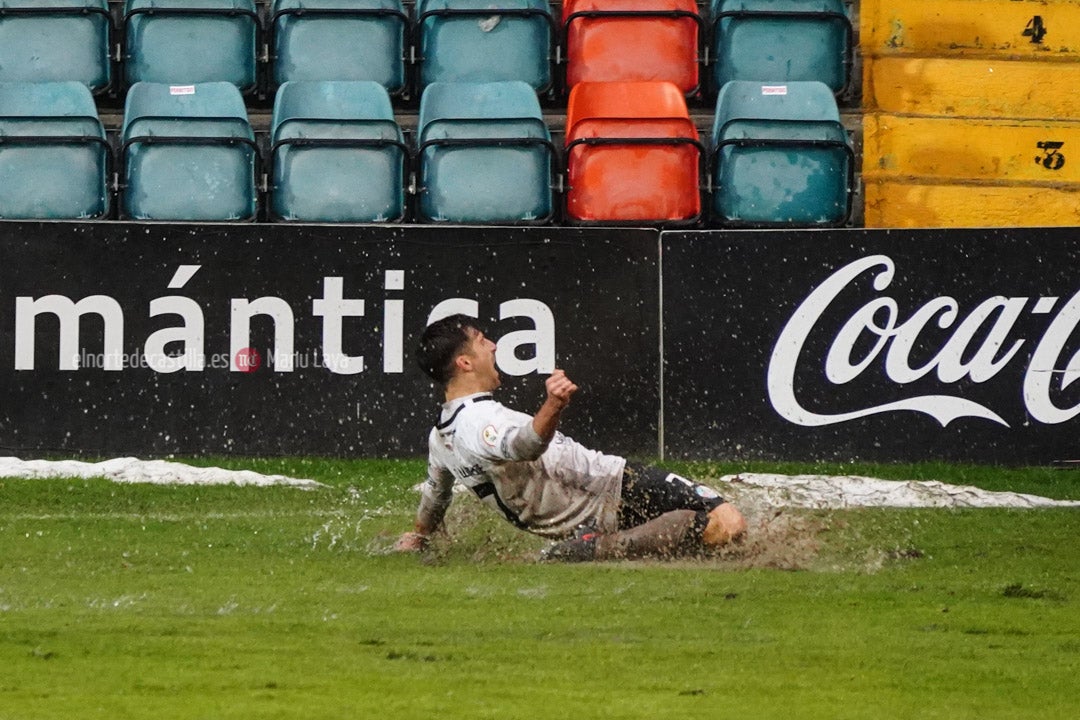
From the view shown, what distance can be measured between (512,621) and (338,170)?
5.16 meters

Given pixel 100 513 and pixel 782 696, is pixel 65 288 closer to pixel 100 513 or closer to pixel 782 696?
pixel 100 513

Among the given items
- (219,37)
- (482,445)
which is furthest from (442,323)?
(219,37)

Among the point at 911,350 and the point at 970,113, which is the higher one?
the point at 970,113

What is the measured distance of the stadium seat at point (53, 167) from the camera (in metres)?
9.77

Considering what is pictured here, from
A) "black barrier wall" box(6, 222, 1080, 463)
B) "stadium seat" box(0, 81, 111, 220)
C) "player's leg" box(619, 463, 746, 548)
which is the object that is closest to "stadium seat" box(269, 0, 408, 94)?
"stadium seat" box(0, 81, 111, 220)

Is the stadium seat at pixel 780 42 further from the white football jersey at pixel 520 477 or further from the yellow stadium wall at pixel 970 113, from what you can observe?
the white football jersey at pixel 520 477

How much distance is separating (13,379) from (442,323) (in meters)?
3.63

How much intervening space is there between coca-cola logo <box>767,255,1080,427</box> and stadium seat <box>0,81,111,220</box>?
12.1 feet

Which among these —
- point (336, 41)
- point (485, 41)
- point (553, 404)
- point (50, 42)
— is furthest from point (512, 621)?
point (50, 42)

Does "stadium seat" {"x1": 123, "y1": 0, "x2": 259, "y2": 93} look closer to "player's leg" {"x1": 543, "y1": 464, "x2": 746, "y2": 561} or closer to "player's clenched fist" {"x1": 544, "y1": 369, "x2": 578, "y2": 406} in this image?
"player's leg" {"x1": 543, "y1": 464, "x2": 746, "y2": 561}

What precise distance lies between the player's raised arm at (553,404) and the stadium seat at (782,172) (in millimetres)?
4392

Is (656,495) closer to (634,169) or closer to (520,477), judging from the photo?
(520,477)

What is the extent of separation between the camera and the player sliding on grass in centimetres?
636

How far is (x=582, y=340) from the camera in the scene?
9422 millimetres
